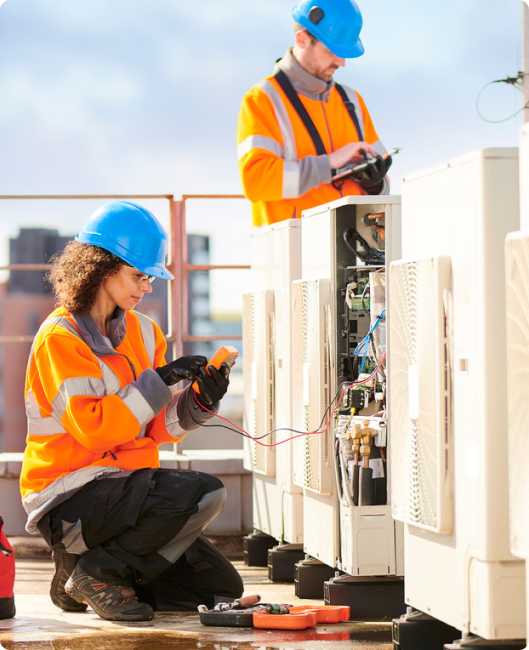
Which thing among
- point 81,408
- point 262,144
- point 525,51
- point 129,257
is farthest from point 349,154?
point 525,51

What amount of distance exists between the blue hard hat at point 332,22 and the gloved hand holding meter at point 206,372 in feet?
5.38

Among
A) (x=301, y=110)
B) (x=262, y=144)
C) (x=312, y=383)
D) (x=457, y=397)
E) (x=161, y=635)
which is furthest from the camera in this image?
(x=301, y=110)

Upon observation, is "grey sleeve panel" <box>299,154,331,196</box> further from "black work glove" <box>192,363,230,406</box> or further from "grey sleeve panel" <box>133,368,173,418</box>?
"grey sleeve panel" <box>133,368,173,418</box>

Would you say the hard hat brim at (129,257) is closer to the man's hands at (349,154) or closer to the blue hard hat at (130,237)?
the blue hard hat at (130,237)

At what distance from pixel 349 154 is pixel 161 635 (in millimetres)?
2256

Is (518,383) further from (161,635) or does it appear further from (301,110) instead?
(301,110)

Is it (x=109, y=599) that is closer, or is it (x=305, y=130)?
(x=109, y=599)

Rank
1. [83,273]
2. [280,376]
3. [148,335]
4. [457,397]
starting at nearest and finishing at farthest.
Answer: [457,397]
[83,273]
[148,335]
[280,376]

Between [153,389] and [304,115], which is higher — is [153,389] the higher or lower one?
the lower one

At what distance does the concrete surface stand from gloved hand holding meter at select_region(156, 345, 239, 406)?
772 millimetres

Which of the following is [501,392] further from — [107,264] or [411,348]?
[107,264]

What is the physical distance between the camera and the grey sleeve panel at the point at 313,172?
15.0ft

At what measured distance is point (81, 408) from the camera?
358 cm

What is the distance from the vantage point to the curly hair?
3.79 metres
